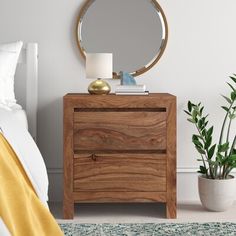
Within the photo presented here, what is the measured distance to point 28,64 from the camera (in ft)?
12.7

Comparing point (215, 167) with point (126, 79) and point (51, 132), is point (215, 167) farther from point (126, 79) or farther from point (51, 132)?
point (51, 132)

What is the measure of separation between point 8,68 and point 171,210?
140 centimetres

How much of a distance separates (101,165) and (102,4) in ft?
3.93

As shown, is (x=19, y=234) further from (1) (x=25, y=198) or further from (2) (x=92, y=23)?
(2) (x=92, y=23)

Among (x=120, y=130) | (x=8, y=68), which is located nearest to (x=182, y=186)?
(x=120, y=130)

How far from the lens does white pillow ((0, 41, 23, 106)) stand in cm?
360

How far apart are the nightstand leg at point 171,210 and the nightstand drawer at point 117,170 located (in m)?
0.15

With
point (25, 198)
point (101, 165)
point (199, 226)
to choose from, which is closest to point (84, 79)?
point (101, 165)

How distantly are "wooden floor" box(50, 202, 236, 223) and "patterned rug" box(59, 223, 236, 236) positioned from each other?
147 millimetres

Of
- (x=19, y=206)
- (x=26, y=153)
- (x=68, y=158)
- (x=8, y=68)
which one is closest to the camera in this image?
(x=19, y=206)

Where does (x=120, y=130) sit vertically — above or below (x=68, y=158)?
above

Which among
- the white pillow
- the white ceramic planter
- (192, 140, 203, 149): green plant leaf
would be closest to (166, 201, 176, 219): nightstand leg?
the white ceramic planter

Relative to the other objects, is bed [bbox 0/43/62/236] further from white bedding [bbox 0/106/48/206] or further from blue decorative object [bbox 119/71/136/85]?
blue decorative object [bbox 119/71/136/85]

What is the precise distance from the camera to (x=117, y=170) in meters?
3.58
